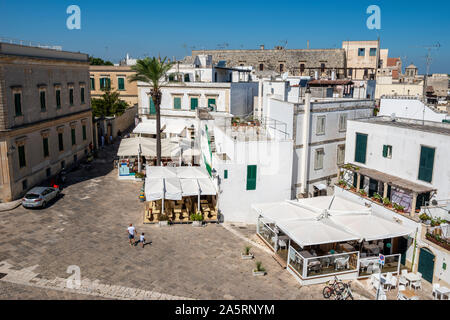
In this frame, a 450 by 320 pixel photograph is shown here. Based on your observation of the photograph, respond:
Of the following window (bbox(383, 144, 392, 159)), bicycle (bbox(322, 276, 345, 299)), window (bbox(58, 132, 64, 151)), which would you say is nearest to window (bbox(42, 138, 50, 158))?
window (bbox(58, 132, 64, 151))

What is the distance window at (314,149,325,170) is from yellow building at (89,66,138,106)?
109 ft

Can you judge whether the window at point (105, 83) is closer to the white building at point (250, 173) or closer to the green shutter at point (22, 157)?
the green shutter at point (22, 157)

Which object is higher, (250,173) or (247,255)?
(250,173)

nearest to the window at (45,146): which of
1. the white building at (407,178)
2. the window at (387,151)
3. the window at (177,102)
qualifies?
the window at (177,102)

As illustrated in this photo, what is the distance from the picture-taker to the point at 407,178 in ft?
62.4

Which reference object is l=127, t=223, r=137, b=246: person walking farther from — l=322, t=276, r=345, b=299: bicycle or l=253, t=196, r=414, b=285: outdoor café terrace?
l=322, t=276, r=345, b=299: bicycle

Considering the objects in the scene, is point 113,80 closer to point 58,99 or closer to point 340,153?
point 58,99

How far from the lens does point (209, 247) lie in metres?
18.3

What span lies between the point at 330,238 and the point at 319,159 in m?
10.6

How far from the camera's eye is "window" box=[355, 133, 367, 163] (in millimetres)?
21656

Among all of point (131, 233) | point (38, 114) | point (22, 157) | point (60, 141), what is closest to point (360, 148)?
point (131, 233)

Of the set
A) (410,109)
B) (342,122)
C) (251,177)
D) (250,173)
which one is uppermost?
(410,109)

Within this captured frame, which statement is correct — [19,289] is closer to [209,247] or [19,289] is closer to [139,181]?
[209,247]

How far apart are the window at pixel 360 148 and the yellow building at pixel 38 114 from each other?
21.0m
